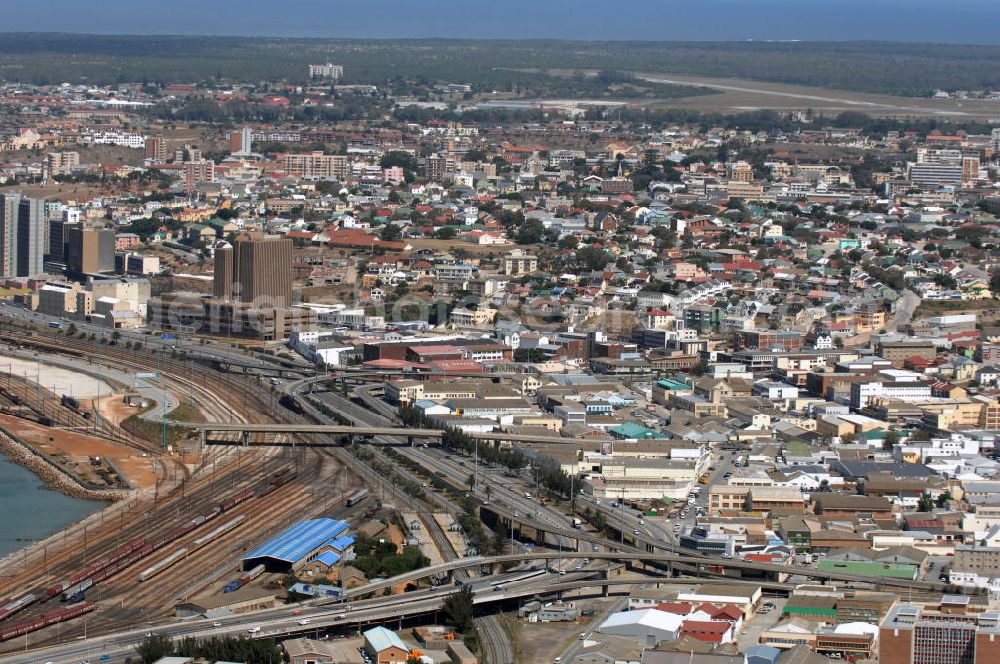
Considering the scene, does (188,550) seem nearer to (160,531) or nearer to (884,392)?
(160,531)

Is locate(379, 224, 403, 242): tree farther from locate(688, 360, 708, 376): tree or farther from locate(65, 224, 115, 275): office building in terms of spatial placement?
locate(688, 360, 708, 376): tree

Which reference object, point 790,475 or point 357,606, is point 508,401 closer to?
point 790,475

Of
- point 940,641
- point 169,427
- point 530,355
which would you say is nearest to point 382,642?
point 940,641

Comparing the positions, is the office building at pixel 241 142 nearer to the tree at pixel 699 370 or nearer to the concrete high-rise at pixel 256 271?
the concrete high-rise at pixel 256 271

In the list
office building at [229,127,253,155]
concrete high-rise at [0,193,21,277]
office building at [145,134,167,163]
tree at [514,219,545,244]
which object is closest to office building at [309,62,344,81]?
office building at [229,127,253,155]

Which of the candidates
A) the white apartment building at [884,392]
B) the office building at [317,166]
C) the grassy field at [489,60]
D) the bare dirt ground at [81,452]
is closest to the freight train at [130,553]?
the bare dirt ground at [81,452]

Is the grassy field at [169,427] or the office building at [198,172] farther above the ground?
the grassy field at [169,427]
